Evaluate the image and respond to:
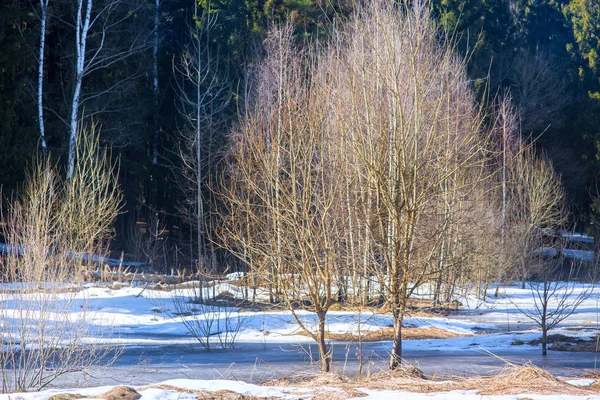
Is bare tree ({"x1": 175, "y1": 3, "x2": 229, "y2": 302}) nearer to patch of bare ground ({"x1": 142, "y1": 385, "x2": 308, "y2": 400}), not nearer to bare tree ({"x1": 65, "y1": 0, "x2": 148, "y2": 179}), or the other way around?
bare tree ({"x1": 65, "y1": 0, "x2": 148, "y2": 179})

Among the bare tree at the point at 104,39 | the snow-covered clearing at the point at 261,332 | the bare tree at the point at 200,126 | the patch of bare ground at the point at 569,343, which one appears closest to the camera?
the snow-covered clearing at the point at 261,332

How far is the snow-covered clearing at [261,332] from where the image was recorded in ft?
26.1

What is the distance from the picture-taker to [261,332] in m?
18.1

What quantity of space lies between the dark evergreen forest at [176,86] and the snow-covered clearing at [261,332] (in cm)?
580

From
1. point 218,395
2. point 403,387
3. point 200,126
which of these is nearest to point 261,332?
point 403,387

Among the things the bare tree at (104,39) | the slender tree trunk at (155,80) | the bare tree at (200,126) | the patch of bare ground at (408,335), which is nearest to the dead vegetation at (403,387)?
the patch of bare ground at (408,335)

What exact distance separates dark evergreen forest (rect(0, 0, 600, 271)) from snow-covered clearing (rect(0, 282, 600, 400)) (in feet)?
19.0

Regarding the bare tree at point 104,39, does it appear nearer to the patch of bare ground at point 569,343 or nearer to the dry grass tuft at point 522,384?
the patch of bare ground at point 569,343

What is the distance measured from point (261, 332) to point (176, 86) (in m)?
22.3

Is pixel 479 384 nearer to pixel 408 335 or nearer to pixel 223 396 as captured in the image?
pixel 223 396

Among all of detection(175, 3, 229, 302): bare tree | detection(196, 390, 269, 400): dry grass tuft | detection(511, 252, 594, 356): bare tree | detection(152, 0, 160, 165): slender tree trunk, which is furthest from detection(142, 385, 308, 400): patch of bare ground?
detection(152, 0, 160, 165): slender tree trunk

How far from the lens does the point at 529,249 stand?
86.1ft

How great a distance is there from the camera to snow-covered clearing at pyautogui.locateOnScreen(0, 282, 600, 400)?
795 centimetres

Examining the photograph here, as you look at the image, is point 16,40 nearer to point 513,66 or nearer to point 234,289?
point 234,289
